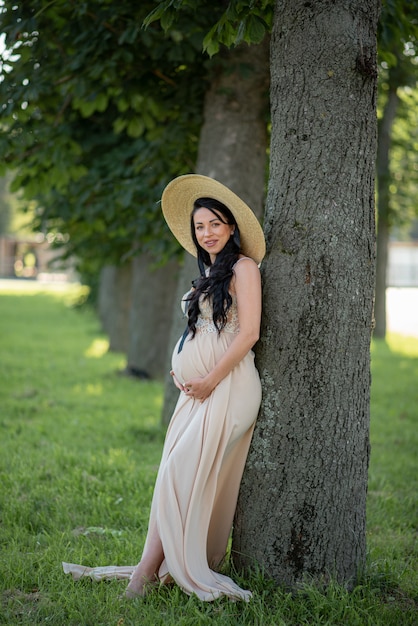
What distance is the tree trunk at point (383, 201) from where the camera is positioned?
14383 millimetres

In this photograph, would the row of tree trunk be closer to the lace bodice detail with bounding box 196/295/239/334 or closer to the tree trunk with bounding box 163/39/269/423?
the lace bodice detail with bounding box 196/295/239/334

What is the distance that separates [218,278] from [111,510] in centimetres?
208

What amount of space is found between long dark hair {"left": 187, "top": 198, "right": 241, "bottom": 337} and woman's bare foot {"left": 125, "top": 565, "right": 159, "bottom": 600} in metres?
1.24

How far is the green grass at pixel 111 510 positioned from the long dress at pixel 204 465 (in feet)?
0.49

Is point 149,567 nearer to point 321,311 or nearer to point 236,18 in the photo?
point 321,311

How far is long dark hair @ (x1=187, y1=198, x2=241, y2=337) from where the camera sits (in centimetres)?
350

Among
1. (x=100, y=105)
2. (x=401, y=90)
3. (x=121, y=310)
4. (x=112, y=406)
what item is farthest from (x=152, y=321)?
(x=401, y=90)

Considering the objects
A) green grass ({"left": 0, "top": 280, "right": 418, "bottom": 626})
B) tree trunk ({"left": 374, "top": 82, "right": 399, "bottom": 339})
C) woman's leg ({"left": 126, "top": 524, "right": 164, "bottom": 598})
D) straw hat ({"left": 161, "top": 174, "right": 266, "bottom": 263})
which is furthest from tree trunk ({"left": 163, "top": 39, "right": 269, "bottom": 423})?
tree trunk ({"left": 374, "top": 82, "right": 399, "bottom": 339})

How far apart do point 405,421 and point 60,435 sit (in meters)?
4.00

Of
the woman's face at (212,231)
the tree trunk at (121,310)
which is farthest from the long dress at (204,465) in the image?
the tree trunk at (121,310)

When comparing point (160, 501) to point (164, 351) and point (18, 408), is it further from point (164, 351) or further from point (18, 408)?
point (164, 351)

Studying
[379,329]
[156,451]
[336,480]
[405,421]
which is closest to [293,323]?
[336,480]

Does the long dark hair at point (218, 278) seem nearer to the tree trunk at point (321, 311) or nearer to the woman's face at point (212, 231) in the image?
the woman's face at point (212, 231)

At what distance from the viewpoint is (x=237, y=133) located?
6.41 meters
